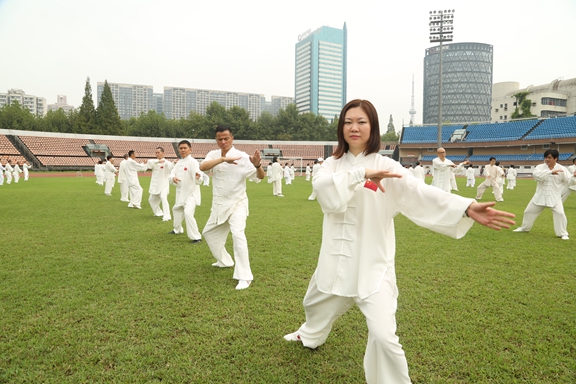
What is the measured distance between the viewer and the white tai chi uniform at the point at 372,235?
7.21 feet

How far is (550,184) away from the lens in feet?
25.1

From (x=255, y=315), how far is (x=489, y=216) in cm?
244

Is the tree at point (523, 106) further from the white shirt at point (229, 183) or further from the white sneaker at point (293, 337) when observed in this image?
the white sneaker at point (293, 337)

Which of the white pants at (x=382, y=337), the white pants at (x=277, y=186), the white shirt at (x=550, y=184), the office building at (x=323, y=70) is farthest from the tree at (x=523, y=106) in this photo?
the white pants at (x=382, y=337)

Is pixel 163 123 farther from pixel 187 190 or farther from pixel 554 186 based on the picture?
pixel 554 186

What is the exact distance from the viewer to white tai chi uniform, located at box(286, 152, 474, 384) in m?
2.20

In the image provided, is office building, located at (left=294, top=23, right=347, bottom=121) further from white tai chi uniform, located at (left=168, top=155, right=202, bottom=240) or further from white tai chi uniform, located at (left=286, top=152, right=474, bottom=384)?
white tai chi uniform, located at (left=286, top=152, right=474, bottom=384)

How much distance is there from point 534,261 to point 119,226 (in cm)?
845

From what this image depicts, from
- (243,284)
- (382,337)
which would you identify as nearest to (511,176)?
(243,284)

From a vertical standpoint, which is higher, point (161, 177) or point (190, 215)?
point (161, 177)

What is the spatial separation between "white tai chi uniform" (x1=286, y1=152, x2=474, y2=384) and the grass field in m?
0.62

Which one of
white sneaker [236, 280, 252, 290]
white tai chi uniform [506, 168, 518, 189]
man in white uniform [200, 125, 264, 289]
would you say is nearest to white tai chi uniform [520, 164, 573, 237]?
man in white uniform [200, 125, 264, 289]

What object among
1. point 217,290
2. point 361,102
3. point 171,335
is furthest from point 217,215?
point 361,102

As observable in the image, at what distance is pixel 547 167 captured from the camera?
7863 millimetres
